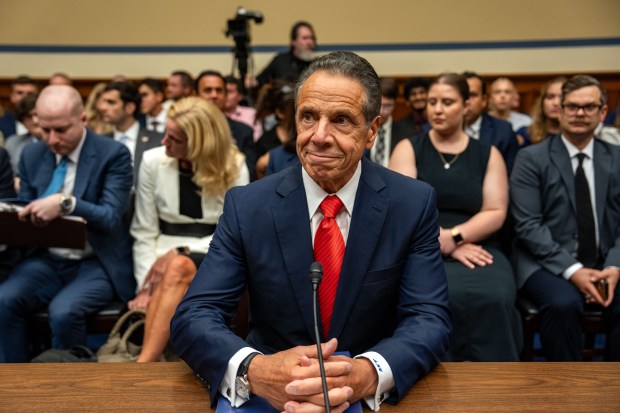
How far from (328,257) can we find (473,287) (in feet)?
4.30


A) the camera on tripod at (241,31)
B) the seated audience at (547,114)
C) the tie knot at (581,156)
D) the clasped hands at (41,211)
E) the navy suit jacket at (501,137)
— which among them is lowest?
the clasped hands at (41,211)

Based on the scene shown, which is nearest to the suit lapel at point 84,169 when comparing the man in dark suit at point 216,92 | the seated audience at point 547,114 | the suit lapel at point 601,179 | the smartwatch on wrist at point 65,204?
the smartwatch on wrist at point 65,204

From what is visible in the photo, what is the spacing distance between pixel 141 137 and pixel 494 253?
2.38m

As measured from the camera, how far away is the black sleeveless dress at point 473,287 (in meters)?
2.52

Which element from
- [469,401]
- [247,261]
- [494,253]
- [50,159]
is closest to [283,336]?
[247,261]

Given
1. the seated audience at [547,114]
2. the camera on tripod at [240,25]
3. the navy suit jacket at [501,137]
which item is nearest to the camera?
the navy suit jacket at [501,137]

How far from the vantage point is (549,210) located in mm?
2791

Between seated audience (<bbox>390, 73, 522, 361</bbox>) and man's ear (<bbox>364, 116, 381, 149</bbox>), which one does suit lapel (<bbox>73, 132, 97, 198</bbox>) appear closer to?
seated audience (<bbox>390, 73, 522, 361</bbox>)

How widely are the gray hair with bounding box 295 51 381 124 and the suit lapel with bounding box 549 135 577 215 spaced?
5.35 feet

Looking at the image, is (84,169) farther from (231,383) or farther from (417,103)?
(417,103)

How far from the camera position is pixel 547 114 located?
3.87 meters

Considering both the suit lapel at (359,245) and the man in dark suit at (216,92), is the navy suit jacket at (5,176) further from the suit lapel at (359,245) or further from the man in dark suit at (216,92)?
the suit lapel at (359,245)

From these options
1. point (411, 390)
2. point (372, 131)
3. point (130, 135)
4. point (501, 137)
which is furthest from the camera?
point (130, 135)

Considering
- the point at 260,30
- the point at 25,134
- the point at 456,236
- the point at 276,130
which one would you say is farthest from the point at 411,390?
the point at 260,30
